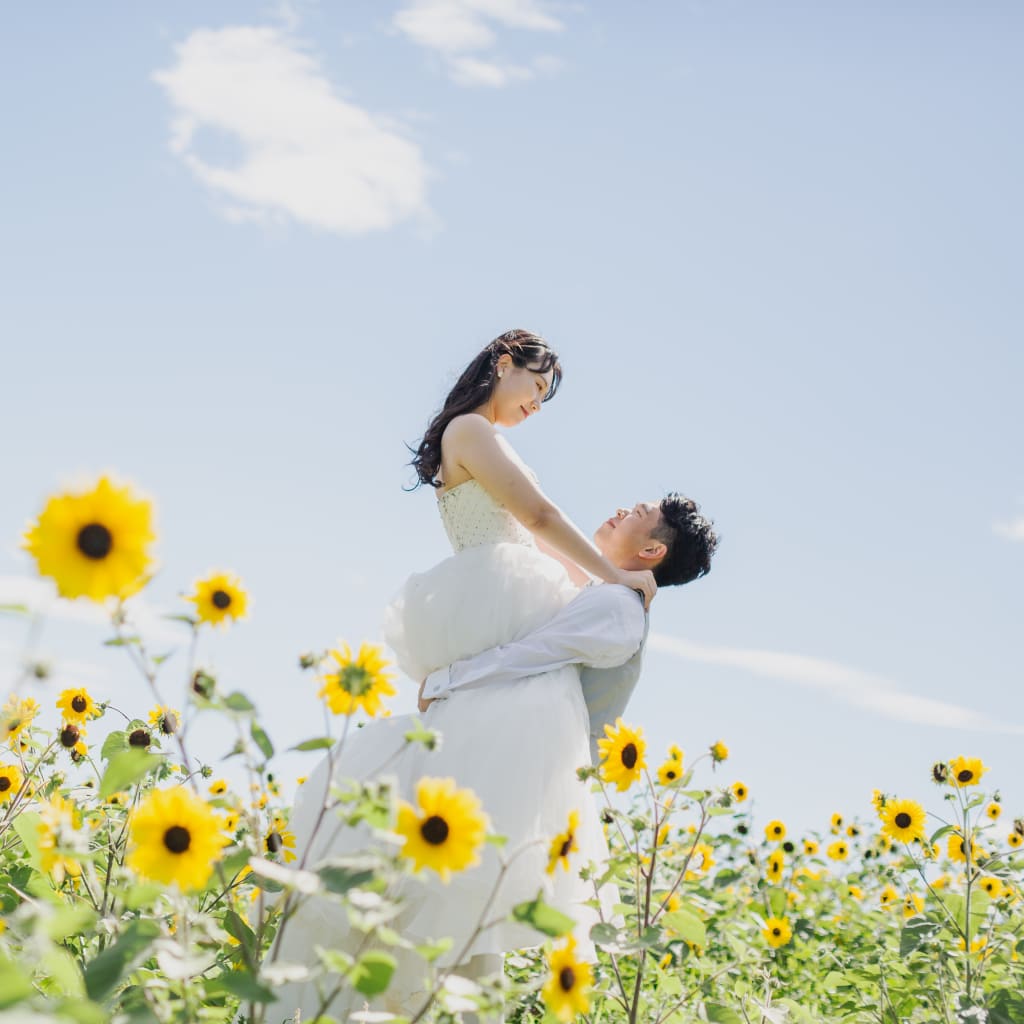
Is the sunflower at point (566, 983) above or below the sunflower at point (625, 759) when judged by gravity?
below

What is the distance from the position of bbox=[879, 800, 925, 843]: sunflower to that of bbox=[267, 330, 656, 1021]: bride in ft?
4.42

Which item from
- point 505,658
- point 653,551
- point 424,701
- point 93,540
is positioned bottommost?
point 93,540

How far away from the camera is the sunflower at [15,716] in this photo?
2672mm

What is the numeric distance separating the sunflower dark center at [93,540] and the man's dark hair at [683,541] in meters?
2.59

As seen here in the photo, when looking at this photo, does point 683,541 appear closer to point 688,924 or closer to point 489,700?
point 489,700

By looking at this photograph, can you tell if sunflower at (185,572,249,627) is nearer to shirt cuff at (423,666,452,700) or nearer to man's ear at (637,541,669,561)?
shirt cuff at (423,666,452,700)

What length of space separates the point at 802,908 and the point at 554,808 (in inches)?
140

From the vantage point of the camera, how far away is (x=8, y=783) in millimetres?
3254

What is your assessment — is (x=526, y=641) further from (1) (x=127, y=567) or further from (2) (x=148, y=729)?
(1) (x=127, y=567)

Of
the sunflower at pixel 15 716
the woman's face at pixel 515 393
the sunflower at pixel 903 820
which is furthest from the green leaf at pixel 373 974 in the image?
the sunflower at pixel 903 820

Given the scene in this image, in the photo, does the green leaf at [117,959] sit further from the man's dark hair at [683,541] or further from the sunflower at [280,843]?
the man's dark hair at [683,541]

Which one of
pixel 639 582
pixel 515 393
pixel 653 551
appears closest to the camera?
pixel 639 582

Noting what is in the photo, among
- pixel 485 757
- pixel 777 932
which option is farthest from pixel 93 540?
pixel 777 932

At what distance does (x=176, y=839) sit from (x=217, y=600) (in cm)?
43
